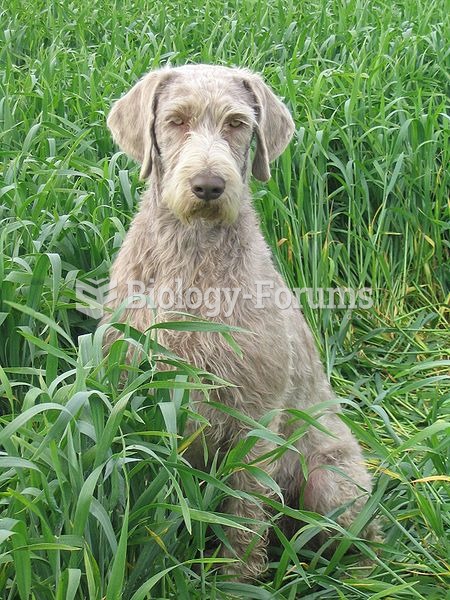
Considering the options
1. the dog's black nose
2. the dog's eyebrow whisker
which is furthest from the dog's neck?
the dog's black nose

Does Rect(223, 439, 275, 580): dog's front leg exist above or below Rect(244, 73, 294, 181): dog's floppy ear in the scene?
below

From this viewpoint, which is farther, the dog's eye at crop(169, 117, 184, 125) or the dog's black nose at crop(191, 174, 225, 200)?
the dog's eye at crop(169, 117, 184, 125)

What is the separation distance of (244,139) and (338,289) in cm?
148

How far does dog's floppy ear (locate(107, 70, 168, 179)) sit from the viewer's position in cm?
312

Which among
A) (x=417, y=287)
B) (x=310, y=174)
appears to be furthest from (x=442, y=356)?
(x=310, y=174)

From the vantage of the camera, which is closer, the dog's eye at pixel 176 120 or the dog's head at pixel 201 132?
the dog's head at pixel 201 132

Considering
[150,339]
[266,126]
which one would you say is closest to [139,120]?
[266,126]

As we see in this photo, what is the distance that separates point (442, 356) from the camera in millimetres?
4477

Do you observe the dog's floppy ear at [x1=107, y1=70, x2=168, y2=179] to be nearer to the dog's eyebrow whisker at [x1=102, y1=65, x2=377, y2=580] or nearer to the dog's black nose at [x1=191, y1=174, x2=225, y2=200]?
the dog's eyebrow whisker at [x1=102, y1=65, x2=377, y2=580]

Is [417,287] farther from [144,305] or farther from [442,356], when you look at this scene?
[144,305]

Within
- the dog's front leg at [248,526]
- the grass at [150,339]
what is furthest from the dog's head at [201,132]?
the dog's front leg at [248,526]

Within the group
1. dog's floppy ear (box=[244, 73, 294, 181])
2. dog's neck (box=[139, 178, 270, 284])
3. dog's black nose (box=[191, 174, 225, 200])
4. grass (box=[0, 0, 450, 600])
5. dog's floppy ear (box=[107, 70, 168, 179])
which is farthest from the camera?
dog's floppy ear (box=[244, 73, 294, 181])

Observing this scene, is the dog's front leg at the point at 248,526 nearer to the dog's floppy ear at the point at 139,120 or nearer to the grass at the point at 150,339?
the grass at the point at 150,339

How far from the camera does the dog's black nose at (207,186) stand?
9.28 feet
